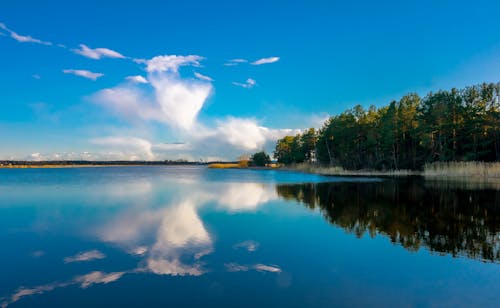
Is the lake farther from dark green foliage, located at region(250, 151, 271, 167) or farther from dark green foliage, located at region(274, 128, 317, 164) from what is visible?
dark green foliage, located at region(250, 151, 271, 167)

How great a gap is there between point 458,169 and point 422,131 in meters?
9.55

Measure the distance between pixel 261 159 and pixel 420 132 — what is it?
70.5 meters

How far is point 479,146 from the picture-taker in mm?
48531

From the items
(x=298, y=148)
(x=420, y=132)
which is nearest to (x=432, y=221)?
(x=420, y=132)

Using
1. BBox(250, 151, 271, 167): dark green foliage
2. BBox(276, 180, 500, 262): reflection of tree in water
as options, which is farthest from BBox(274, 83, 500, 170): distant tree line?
BBox(250, 151, 271, 167): dark green foliage

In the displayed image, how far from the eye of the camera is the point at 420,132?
50.4m

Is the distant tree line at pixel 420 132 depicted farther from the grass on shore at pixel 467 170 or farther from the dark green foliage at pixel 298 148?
the dark green foliage at pixel 298 148

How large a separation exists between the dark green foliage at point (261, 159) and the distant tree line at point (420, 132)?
4226 centimetres

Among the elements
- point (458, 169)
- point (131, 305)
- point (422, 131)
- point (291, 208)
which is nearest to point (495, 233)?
point (291, 208)

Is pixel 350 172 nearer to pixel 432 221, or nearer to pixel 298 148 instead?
pixel 298 148

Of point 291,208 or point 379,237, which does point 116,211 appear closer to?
point 291,208

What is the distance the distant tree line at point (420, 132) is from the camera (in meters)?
47.1

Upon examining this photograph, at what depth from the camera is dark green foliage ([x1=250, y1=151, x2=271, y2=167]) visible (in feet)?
380

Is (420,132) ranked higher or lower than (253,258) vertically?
higher
